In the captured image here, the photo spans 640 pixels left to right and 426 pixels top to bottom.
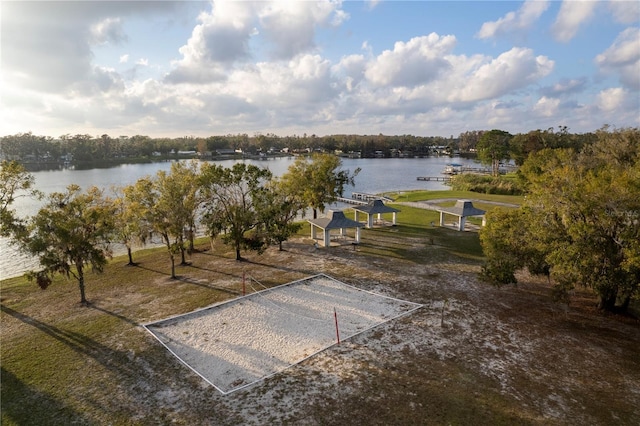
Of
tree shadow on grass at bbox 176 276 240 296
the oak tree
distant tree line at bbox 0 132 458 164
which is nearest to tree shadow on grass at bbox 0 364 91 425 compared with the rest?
the oak tree

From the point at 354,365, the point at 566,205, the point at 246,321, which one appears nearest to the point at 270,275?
the point at 246,321

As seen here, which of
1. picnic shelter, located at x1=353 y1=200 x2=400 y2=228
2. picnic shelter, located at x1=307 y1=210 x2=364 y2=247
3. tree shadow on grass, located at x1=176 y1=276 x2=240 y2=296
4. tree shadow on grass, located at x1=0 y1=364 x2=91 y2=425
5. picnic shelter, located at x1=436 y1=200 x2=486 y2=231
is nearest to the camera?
tree shadow on grass, located at x1=0 y1=364 x2=91 y2=425

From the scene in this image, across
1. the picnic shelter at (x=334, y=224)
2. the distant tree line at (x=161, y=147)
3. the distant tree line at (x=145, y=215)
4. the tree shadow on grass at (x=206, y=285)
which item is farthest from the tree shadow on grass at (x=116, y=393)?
the distant tree line at (x=161, y=147)

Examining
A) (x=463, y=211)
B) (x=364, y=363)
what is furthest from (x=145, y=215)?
(x=463, y=211)

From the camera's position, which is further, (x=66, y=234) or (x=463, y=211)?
(x=463, y=211)

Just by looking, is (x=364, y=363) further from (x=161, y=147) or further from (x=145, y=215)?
(x=161, y=147)

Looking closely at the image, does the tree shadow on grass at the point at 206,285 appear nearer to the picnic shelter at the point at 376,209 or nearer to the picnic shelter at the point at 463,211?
the picnic shelter at the point at 376,209

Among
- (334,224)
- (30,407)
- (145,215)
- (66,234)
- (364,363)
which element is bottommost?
(30,407)

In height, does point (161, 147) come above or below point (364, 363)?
above

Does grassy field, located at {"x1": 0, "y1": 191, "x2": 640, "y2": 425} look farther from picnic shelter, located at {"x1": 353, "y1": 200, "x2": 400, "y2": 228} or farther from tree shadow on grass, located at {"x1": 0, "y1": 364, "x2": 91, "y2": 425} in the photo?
picnic shelter, located at {"x1": 353, "y1": 200, "x2": 400, "y2": 228}
